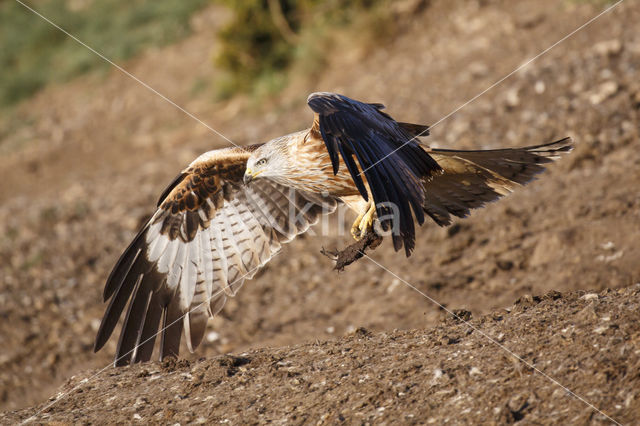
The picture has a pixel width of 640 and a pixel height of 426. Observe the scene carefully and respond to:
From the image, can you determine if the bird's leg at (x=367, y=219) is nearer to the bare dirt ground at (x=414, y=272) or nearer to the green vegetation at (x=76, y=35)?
the bare dirt ground at (x=414, y=272)

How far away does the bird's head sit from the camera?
5.13 meters

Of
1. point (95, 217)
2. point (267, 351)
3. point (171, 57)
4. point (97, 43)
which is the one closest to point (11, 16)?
point (97, 43)

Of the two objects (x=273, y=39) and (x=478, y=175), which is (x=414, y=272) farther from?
(x=273, y=39)

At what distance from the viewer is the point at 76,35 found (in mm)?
21375

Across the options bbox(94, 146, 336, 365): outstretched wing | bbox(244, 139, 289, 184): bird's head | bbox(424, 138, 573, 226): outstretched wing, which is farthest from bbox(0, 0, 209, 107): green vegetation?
bbox(424, 138, 573, 226): outstretched wing

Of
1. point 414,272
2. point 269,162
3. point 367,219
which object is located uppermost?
point 269,162

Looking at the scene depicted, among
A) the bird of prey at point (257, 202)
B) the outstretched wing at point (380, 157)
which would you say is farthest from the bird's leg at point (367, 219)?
the outstretched wing at point (380, 157)

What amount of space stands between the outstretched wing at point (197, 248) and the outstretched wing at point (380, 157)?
1.41 meters

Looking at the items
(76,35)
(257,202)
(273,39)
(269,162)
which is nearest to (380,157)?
(269,162)

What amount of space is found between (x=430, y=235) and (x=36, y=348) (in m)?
4.52

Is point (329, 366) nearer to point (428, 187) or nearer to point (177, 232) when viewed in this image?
point (428, 187)

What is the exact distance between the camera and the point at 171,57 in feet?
59.7

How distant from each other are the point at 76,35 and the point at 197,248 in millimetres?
17826

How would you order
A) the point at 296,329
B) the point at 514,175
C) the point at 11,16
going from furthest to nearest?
the point at 11,16 → the point at 296,329 → the point at 514,175
